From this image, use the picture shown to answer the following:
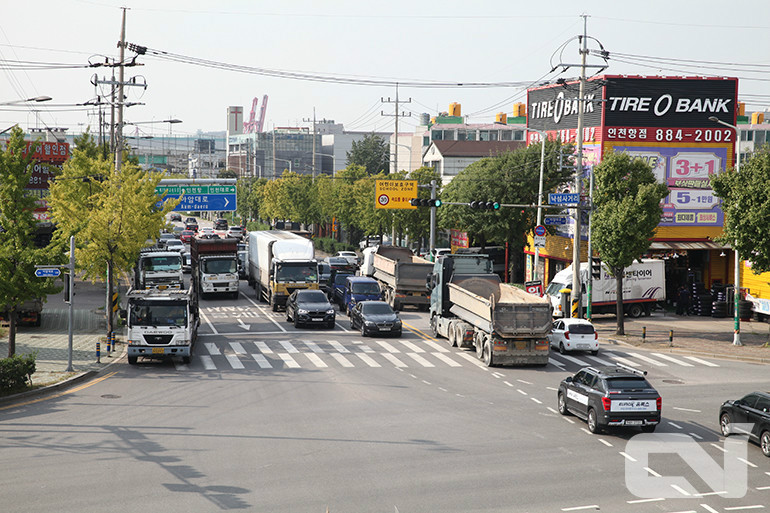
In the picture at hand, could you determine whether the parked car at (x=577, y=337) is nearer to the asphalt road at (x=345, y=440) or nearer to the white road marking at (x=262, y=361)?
the asphalt road at (x=345, y=440)

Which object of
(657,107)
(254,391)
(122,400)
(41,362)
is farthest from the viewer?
(657,107)

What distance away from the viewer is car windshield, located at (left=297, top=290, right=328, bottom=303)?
1563 inches

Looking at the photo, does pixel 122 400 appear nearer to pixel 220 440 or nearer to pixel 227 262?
pixel 220 440

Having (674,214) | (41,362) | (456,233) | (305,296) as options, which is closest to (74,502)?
(41,362)

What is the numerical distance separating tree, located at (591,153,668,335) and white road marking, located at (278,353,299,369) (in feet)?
49.9

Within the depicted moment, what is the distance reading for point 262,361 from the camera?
30359 millimetres

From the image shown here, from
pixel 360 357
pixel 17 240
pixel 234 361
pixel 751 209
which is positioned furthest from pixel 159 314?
pixel 751 209

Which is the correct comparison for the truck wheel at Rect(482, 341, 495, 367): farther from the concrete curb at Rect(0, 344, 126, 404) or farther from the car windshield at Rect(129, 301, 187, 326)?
the concrete curb at Rect(0, 344, 126, 404)

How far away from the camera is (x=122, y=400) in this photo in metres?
23.2

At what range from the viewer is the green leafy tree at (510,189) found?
2077 inches

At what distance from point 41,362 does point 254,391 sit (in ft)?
28.7

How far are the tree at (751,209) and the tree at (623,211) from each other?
312 centimetres

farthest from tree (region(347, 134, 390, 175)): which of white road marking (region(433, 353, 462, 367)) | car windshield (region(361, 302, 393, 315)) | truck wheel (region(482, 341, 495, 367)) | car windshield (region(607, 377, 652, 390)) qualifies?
car windshield (region(607, 377, 652, 390))

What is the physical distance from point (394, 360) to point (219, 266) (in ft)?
70.7
